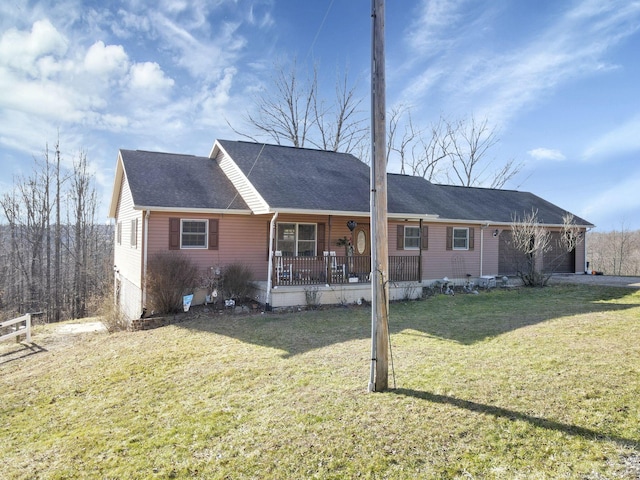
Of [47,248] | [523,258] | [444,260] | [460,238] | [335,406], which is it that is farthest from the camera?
[47,248]

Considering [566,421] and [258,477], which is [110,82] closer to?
[258,477]

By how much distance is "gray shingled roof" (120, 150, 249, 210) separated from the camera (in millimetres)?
11523

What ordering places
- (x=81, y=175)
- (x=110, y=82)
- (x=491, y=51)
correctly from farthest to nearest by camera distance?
(x=81, y=175)
(x=110, y=82)
(x=491, y=51)

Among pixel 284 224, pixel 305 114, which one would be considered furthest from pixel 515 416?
pixel 305 114

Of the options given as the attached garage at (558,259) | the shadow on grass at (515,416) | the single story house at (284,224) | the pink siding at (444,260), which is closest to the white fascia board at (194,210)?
the single story house at (284,224)

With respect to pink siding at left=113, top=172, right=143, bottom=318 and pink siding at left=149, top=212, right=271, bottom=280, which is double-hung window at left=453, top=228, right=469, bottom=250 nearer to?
pink siding at left=149, top=212, right=271, bottom=280

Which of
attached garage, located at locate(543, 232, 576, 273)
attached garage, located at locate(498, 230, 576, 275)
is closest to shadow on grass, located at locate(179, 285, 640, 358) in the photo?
attached garage, located at locate(498, 230, 576, 275)

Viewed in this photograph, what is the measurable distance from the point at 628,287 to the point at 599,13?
8.79 metres

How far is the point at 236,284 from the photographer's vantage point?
11.5 meters

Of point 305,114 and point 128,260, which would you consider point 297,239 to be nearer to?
point 128,260

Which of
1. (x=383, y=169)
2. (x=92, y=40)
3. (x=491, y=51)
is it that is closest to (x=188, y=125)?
(x=92, y=40)

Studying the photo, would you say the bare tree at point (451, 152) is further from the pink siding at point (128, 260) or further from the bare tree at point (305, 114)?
the pink siding at point (128, 260)

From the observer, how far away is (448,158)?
31.7 metres

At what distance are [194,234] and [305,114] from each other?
17794mm
